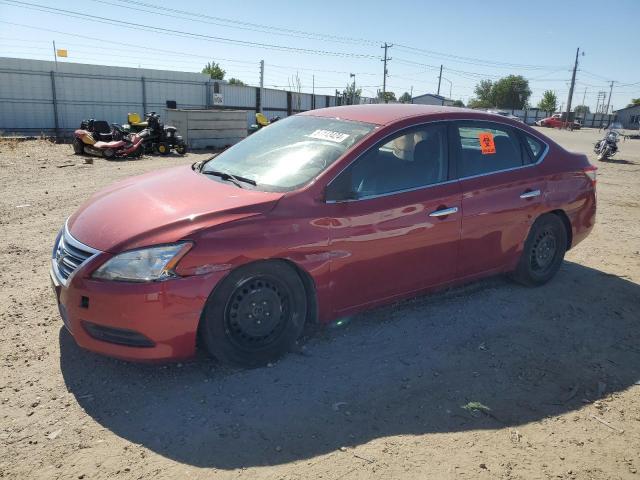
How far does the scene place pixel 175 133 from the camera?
51.4 feet

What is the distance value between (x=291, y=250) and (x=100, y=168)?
10.6 metres

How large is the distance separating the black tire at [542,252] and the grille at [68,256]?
147 inches

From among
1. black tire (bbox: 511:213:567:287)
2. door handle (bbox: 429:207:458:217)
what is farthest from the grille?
black tire (bbox: 511:213:567:287)

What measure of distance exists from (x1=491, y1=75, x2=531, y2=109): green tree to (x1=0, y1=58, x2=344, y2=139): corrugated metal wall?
282ft

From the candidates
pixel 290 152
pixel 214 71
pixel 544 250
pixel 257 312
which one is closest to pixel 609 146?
pixel 544 250

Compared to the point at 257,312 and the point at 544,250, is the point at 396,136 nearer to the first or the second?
the point at 257,312

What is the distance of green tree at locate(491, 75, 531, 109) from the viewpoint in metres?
100

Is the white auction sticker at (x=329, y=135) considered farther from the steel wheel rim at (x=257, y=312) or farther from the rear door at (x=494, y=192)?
the steel wheel rim at (x=257, y=312)

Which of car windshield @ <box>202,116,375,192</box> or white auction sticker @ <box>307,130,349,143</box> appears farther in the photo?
white auction sticker @ <box>307,130,349,143</box>

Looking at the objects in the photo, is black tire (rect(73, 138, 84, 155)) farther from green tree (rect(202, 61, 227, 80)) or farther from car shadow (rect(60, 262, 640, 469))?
green tree (rect(202, 61, 227, 80))

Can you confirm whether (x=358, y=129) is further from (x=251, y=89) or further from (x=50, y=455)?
(x=251, y=89)

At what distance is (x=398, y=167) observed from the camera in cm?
391

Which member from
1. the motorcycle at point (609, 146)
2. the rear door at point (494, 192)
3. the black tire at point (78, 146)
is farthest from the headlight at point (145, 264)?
the motorcycle at point (609, 146)

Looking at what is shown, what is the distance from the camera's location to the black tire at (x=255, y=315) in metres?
3.15
